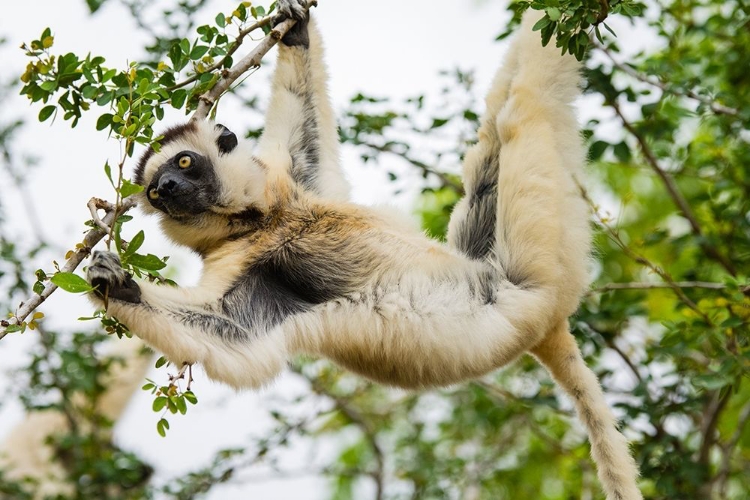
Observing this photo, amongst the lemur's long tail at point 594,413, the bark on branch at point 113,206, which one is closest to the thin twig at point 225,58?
the bark on branch at point 113,206

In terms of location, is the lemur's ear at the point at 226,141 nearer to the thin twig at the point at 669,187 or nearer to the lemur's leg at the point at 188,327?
the lemur's leg at the point at 188,327

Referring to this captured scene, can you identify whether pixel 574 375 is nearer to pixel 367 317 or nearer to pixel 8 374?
pixel 367 317

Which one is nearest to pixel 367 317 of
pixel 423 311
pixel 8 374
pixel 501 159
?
pixel 423 311

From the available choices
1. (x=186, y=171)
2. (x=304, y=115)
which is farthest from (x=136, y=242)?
(x=304, y=115)

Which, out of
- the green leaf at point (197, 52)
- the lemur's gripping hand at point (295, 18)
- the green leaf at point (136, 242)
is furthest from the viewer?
the lemur's gripping hand at point (295, 18)

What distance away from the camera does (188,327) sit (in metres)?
4.24

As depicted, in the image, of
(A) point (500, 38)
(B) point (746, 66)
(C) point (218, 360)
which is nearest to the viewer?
(C) point (218, 360)

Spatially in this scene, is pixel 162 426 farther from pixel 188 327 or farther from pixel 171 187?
pixel 171 187

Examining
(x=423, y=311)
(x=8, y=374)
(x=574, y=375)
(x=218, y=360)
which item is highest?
(x=8, y=374)

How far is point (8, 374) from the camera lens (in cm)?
695

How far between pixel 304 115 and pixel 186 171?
111 cm

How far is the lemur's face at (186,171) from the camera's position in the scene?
16.6 ft

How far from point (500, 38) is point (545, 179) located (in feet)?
4.76

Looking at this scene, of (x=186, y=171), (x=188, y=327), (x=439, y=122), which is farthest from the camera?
(x=439, y=122)
